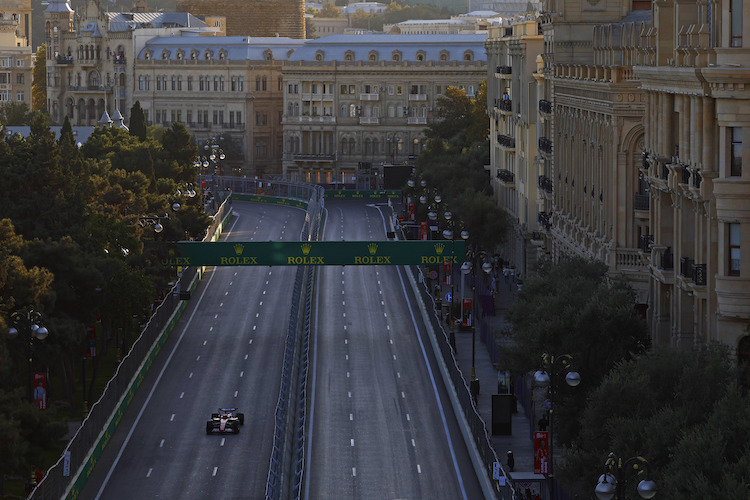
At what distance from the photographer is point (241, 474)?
62.6m

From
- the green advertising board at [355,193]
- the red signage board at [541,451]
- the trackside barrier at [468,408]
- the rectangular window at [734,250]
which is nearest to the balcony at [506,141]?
the trackside barrier at [468,408]

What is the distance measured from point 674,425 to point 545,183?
53.9 meters

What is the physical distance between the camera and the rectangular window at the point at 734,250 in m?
51.2

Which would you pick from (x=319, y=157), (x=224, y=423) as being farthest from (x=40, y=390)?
(x=319, y=157)

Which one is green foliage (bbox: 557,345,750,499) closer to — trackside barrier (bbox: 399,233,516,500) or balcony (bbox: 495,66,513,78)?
trackside barrier (bbox: 399,233,516,500)

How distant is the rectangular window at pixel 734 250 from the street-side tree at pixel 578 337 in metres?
5.83

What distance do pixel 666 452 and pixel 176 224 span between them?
204 ft

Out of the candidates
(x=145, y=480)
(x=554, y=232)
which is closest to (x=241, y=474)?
(x=145, y=480)

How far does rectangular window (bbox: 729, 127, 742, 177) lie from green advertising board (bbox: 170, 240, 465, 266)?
44190 mm

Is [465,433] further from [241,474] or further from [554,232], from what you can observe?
[554,232]

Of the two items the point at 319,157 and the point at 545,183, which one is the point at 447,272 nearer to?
the point at 545,183

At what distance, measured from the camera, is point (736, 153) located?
168ft

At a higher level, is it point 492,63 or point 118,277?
point 492,63

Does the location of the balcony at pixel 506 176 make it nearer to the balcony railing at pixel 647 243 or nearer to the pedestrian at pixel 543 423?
the balcony railing at pixel 647 243
